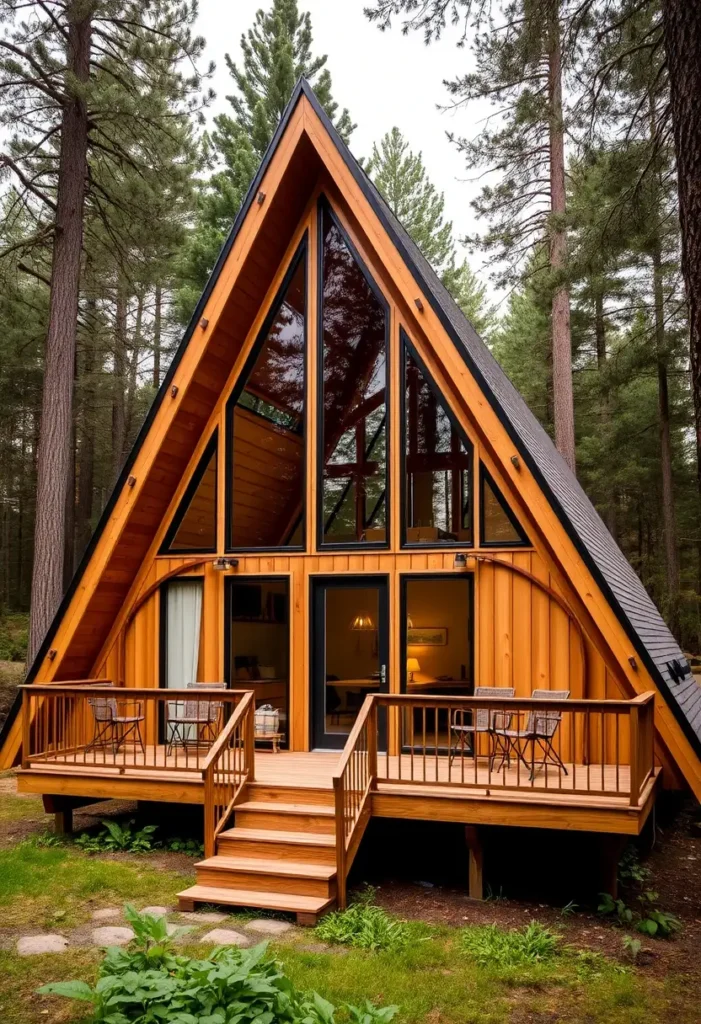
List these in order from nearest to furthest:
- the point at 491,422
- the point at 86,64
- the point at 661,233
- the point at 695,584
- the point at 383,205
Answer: the point at 491,422
the point at 383,205
the point at 86,64
the point at 661,233
the point at 695,584

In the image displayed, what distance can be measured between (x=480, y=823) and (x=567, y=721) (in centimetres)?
203

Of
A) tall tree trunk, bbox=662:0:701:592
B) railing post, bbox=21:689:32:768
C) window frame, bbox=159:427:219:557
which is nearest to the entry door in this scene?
window frame, bbox=159:427:219:557

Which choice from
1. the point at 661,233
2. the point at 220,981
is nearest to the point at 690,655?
the point at 661,233

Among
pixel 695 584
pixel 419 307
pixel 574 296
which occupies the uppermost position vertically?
pixel 574 296

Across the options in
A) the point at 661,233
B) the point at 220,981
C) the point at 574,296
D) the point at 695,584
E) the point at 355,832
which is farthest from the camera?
the point at 695,584

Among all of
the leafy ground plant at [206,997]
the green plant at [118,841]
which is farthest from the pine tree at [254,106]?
the leafy ground plant at [206,997]

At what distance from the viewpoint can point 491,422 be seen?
27.5ft

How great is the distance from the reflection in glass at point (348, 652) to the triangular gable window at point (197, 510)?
176 cm

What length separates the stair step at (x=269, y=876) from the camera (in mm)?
6496

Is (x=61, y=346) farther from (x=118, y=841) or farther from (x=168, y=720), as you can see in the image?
(x=118, y=841)

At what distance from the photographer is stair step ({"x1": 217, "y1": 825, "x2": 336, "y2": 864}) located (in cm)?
684

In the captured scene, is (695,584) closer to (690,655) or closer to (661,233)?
(690,655)

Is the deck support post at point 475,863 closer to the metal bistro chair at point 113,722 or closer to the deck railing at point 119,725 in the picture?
the deck railing at point 119,725

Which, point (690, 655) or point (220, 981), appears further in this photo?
point (690, 655)
